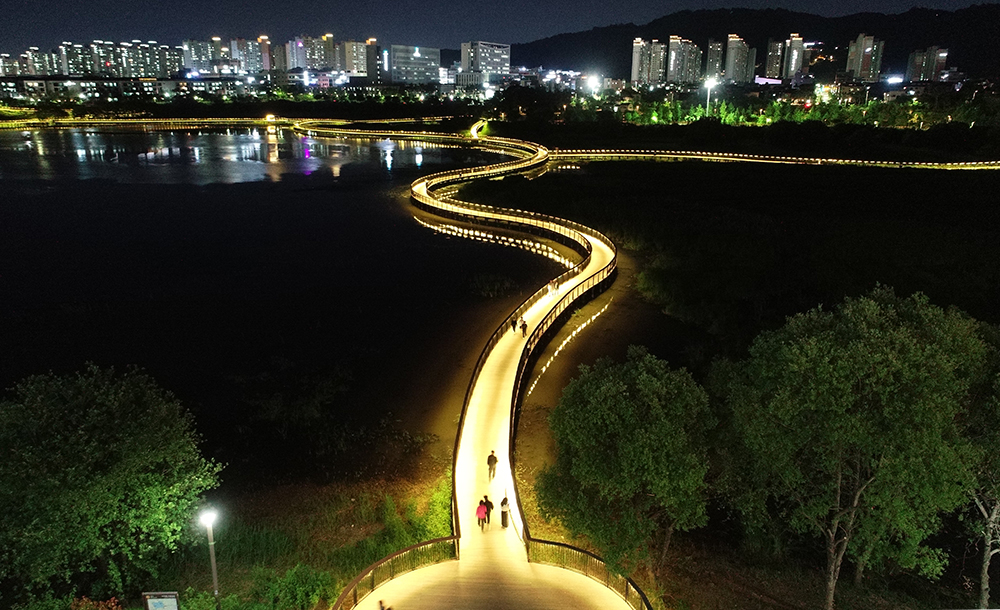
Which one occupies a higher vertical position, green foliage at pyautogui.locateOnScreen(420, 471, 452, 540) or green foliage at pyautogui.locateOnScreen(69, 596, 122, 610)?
green foliage at pyautogui.locateOnScreen(69, 596, 122, 610)

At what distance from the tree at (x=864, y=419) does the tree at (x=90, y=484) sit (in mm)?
12319

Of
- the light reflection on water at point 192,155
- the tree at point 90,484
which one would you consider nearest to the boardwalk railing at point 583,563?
the tree at point 90,484

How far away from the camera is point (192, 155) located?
8644cm

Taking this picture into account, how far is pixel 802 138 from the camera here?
92438mm

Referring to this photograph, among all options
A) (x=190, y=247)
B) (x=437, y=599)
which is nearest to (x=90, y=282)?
(x=190, y=247)

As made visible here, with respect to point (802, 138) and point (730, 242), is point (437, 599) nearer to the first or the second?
point (730, 242)

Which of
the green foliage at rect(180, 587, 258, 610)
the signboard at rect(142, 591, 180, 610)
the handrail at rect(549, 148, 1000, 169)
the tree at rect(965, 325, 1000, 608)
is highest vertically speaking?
the handrail at rect(549, 148, 1000, 169)

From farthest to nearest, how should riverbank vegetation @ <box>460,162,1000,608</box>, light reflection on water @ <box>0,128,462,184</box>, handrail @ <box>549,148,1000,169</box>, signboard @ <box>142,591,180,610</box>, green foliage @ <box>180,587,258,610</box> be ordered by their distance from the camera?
1. handrail @ <box>549,148,1000,169</box>
2. light reflection on water @ <box>0,128,462,184</box>
3. green foliage @ <box>180,587,258,610</box>
4. riverbank vegetation @ <box>460,162,1000,608</box>
5. signboard @ <box>142,591,180,610</box>

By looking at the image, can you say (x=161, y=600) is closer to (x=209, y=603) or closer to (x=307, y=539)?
(x=209, y=603)

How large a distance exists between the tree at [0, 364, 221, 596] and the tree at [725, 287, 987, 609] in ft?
40.4

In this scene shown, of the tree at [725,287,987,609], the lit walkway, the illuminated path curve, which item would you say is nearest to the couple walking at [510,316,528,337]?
the illuminated path curve

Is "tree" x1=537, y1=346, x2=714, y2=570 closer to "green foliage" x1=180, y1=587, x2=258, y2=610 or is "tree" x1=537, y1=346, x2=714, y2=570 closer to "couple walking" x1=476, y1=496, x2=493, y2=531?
"couple walking" x1=476, y1=496, x2=493, y2=531

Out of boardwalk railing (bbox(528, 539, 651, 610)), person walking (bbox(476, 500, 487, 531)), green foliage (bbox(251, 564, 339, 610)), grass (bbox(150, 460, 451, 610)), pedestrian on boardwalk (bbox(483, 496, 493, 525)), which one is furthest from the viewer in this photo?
→ pedestrian on boardwalk (bbox(483, 496, 493, 525))

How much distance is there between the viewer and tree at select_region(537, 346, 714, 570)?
1353 centimetres
